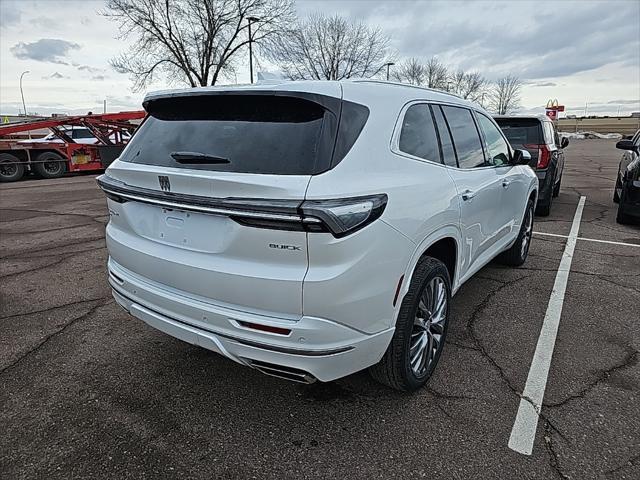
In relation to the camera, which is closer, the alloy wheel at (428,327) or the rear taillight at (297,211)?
the rear taillight at (297,211)

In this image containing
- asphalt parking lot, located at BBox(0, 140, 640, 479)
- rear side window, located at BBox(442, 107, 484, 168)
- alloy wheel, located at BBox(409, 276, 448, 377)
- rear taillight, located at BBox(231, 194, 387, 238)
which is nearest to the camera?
rear taillight, located at BBox(231, 194, 387, 238)

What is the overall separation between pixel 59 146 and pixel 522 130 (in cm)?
1509

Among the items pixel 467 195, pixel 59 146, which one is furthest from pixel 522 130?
pixel 59 146

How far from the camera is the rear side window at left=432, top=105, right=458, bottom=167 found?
308cm

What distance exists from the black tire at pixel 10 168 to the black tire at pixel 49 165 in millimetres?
467

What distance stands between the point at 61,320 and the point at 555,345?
13.1ft

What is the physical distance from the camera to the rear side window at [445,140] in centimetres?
308

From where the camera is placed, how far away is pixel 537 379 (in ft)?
9.80

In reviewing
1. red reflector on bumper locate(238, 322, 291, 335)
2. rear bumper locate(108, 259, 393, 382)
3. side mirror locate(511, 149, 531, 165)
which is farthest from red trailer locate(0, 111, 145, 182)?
red reflector on bumper locate(238, 322, 291, 335)

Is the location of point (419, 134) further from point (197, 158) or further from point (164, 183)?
point (164, 183)

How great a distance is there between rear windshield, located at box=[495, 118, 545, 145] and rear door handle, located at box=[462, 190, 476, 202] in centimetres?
513

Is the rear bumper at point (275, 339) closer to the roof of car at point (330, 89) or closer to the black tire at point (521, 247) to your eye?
the roof of car at point (330, 89)

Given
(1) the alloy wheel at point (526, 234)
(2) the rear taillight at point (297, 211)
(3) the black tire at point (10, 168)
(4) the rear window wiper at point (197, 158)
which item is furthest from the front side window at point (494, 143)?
(3) the black tire at point (10, 168)

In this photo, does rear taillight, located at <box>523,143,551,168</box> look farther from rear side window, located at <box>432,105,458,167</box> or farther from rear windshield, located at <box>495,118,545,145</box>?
rear side window, located at <box>432,105,458,167</box>
